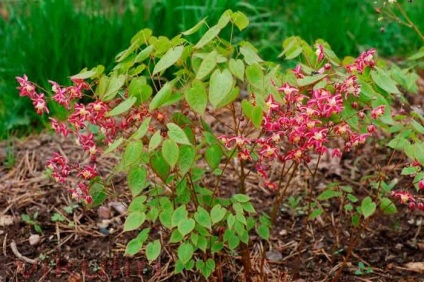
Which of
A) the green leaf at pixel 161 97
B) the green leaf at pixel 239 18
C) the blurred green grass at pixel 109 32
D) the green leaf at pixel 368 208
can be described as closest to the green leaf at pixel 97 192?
the green leaf at pixel 161 97

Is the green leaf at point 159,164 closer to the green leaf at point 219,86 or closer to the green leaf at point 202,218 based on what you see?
the green leaf at point 202,218

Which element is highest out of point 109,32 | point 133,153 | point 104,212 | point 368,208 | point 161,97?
point 161,97

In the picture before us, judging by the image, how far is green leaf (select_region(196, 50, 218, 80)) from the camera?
1751 mm

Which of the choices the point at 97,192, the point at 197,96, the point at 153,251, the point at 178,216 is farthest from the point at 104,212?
the point at 197,96

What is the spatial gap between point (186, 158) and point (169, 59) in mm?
258

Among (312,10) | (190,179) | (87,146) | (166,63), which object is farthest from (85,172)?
(312,10)

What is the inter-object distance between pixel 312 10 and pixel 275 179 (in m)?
1.25

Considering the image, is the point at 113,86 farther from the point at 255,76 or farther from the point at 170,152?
the point at 255,76

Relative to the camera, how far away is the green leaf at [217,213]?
191cm

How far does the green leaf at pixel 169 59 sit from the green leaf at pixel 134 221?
0.40 metres

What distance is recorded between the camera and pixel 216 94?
5.60 feet

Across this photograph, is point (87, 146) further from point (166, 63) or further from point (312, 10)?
point (312, 10)

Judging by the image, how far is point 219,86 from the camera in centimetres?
172

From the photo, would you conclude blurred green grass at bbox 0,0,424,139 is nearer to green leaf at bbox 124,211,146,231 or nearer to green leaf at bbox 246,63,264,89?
green leaf at bbox 124,211,146,231
